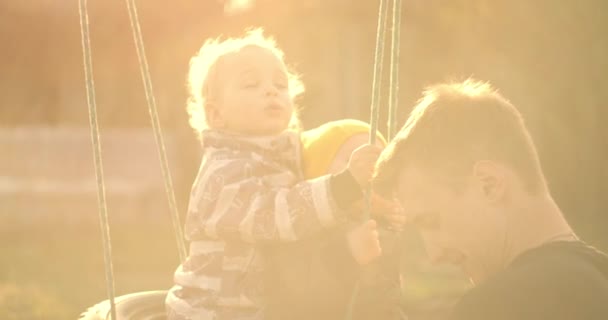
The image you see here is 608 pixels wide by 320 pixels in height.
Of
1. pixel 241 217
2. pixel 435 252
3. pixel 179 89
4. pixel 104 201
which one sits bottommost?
pixel 435 252

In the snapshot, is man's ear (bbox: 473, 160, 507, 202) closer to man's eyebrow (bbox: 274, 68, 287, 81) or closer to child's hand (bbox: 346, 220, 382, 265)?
child's hand (bbox: 346, 220, 382, 265)

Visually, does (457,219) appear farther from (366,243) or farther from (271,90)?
(271,90)

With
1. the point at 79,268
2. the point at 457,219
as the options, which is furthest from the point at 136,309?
the point at 79,268

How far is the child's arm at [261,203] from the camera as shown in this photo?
2.87 metres

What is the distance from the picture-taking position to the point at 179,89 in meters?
14.9

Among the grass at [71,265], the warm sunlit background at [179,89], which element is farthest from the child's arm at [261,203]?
the warm sunlit background at [179,89]

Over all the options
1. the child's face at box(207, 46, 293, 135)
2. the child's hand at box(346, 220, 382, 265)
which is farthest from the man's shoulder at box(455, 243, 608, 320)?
the child's face at box(207, 46, 293, 135)

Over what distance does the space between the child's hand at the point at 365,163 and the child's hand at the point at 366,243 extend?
0.32 feet

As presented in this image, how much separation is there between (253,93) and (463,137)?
992 mm

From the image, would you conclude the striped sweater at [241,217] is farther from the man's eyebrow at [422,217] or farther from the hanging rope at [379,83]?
the man's eyebrow at [422,217]

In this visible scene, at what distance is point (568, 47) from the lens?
42.7 ft

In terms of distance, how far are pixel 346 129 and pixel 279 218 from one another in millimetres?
349

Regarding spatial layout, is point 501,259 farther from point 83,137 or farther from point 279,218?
point 83,137

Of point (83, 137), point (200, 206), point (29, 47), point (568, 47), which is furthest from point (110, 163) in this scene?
point (200, 206)
